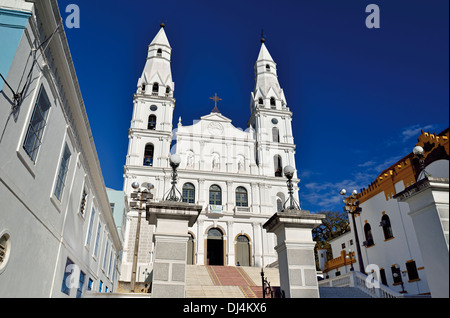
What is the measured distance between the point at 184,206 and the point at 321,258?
2749cm

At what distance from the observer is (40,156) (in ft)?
26.3

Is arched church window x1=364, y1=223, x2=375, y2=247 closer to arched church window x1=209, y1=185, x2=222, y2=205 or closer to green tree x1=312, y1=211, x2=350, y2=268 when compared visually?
arched church window x1=209, y1=185, x2=222, y2=205

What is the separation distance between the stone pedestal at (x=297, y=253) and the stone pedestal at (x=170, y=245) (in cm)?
184

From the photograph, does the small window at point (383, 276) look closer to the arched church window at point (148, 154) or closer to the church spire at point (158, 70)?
the arched church window at point (148, 154)

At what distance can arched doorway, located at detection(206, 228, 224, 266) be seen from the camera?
1216 inches

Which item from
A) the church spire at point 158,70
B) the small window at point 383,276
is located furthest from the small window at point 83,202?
the church spire at point 158,70

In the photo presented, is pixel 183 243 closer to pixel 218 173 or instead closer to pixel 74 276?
pixel 74 276

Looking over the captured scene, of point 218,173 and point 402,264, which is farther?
point 218,173

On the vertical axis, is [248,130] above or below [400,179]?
above

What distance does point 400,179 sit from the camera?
1495 cm

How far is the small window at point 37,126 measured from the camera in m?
7.45

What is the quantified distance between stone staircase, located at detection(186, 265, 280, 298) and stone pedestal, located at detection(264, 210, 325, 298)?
8.04 m

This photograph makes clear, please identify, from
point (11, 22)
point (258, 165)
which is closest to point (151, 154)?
point (258, 165)

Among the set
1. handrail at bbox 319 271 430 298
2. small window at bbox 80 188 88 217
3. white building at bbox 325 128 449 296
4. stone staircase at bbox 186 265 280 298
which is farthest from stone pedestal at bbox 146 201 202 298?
handrail at bbox 319 271 430 298
